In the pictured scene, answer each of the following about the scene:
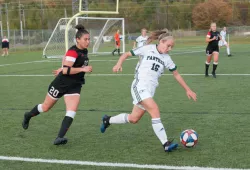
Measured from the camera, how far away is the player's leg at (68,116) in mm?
5588

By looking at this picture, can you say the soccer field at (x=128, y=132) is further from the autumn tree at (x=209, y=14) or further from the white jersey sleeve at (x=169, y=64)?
the autumn tree at (x=209, y=14)

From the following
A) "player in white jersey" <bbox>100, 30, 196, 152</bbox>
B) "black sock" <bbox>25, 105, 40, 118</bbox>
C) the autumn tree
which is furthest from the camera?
the autumn tree

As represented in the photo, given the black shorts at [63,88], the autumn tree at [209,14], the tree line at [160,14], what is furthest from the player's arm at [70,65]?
the autumn tree at [209,14]

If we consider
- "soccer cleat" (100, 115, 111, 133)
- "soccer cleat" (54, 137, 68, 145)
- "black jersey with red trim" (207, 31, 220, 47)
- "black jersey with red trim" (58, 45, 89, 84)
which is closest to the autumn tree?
"black jersey with red trim" (207, 31, 220, 47)

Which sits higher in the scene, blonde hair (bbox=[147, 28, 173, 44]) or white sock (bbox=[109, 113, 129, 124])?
blonde hair (bbox=[147, 28, 173, 44])

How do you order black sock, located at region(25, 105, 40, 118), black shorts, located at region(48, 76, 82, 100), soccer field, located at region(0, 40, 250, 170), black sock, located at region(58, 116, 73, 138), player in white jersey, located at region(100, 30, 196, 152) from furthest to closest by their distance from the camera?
black sock, located at region(25, 105, 40, 118)
black shorts, located at region(48, 76, 82, 100)
black sock, located at region(58, 116, 73, 138)
player in white jersey, located at region(100, 30, 196, 152)
soccer field, located at region(0, 40, 250, 170)

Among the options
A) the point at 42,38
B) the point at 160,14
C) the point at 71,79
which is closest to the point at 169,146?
the point at 71,79

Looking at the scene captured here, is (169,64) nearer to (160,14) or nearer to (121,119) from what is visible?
(121,119)

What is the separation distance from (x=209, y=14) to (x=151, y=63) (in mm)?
62806

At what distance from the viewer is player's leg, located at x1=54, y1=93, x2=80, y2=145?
220 inches

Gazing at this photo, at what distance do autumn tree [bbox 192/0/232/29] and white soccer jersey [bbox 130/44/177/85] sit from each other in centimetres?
6210

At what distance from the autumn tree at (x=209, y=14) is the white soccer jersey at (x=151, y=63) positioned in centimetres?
6210

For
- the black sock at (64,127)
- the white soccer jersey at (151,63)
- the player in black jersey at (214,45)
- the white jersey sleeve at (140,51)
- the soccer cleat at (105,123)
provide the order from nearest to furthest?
the white soccer jersey at (151,63) < the white jersey sleeve at (140,51) < the black sock at (64,127) < the soccer cleat at (105,123) < the player in black jersey at (214,45)

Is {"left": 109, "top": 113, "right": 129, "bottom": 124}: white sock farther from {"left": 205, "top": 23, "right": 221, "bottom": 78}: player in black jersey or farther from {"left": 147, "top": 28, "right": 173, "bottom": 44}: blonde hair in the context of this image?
{"left": 205, "top": 23, "right": 221, "bottom": 78}: player in black jersey
